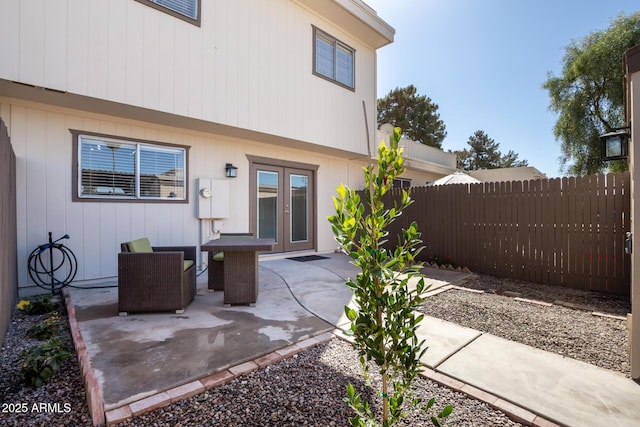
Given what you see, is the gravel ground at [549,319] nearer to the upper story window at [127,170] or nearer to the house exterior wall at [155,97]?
the house exterior wall at [155,97]

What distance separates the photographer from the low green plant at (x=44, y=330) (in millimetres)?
2822

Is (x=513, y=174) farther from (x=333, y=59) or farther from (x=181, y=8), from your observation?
(x=181, y=8)

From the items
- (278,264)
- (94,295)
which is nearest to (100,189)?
(94,295)

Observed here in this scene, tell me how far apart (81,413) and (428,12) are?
908 cm

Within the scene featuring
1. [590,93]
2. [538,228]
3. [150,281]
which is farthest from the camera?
[590,93]

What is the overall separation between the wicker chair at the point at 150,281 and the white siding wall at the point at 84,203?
1851 millimetres

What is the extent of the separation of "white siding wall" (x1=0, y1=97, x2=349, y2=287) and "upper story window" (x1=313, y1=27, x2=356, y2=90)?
2.75 m

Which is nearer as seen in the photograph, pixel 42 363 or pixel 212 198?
pixel 42 363

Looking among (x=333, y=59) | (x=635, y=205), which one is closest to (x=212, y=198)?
(x=333, y=59)

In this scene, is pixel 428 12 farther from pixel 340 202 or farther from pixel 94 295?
pixel 94 295

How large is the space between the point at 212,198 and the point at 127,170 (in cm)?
146

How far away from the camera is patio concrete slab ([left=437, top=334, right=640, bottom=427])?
5.89 feet

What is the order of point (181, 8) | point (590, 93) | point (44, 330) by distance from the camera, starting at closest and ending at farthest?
point (44, 330)
point (181, 8)
point (590, 93)

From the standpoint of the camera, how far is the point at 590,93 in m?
11.5
